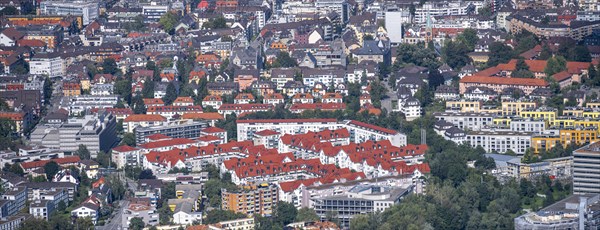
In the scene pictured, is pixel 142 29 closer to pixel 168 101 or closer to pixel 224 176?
pixel 168 101

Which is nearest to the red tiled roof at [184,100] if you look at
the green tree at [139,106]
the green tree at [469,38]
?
the green tree at [139,106]

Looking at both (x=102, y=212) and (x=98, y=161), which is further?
(x=98, y=161)

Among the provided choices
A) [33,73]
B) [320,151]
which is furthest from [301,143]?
[33,73]

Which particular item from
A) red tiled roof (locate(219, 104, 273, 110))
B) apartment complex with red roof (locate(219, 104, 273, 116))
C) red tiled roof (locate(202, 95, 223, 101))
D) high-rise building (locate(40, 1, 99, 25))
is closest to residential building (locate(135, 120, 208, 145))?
apartment complex with red roof (locate(219, 104, 273, 116))

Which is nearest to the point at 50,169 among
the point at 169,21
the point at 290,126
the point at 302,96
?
the point at 290,126

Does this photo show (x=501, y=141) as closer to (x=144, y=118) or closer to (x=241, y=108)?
(x=241, y=108)

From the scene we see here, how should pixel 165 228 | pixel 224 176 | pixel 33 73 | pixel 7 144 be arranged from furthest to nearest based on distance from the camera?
pixel 33 73
pixel 7 144
pixel 224 176
pixel 165 228
